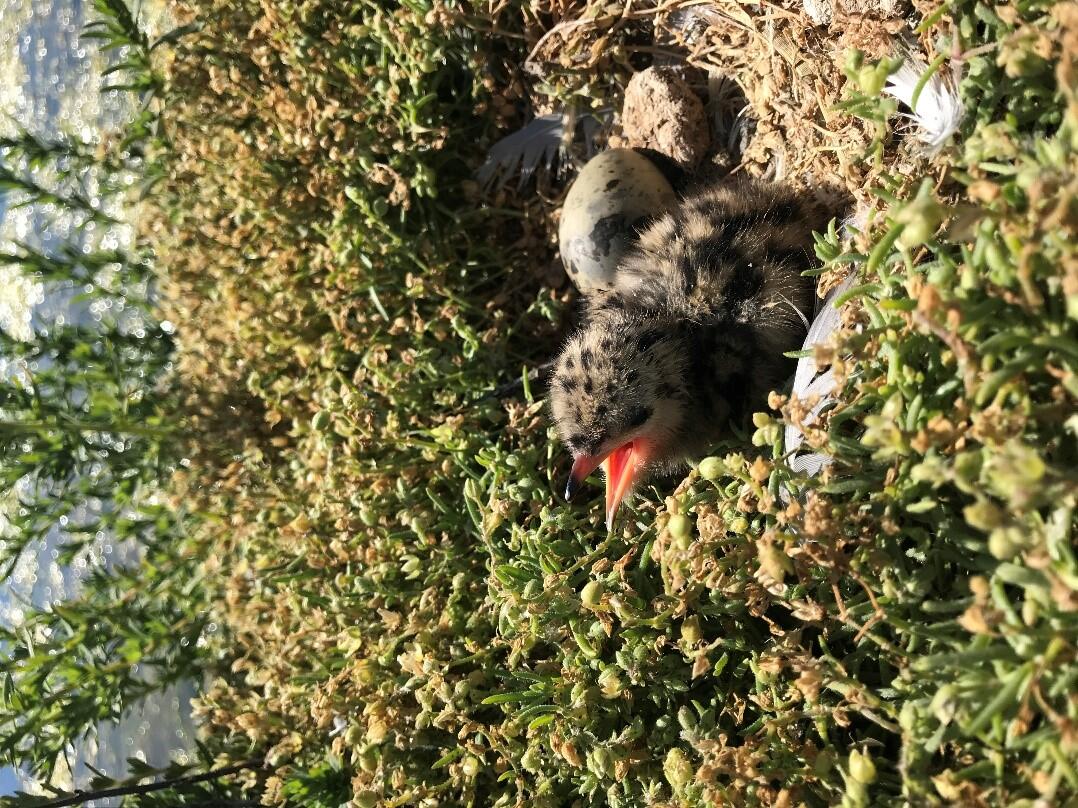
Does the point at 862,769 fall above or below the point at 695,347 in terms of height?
below

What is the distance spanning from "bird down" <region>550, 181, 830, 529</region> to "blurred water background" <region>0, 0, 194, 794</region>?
2478 millimetres

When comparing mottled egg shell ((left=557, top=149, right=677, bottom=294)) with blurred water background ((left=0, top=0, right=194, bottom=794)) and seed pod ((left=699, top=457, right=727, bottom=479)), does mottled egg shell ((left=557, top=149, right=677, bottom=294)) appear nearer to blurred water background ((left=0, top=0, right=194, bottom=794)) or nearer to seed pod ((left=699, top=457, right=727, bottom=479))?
seed pod ((left=699, top=457, right=727, bottom=479))

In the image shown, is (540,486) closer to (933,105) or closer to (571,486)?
(571,486)

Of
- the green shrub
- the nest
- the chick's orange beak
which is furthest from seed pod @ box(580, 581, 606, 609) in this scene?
the nest

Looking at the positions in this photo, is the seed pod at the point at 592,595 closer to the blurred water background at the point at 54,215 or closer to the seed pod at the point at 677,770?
the seed pod at the point at 677,770

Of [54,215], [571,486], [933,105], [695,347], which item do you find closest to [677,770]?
[571,486]

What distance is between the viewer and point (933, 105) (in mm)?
1594

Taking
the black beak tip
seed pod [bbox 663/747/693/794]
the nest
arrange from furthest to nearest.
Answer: the black beak tip < the nest < seed pod [bbox 663/747/693/794]

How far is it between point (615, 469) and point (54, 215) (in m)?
3.71

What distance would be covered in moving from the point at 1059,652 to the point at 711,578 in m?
0.59

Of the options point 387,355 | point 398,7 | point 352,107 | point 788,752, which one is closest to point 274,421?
point 387,355

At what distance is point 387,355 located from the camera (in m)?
2.53

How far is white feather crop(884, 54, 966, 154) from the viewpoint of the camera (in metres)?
1.55

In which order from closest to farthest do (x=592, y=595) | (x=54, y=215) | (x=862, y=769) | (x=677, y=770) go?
1. (x=862, y=769)
2. (x=677, y=770)
3. (x=592, y=595)
4. (x=54, y=215)
